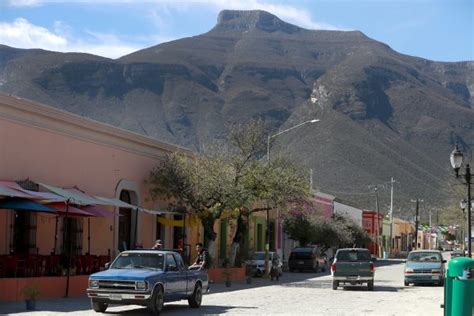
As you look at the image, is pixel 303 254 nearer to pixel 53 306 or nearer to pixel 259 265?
pixel 259 265

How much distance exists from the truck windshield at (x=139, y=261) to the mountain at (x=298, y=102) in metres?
80.5

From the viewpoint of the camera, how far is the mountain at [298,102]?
10744 cm

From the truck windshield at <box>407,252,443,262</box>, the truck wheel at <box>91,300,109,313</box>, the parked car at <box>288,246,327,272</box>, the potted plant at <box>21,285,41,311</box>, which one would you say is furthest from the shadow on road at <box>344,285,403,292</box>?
the potted plant at <box>21,285,41,311</box>

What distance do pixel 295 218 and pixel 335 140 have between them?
49719 mm

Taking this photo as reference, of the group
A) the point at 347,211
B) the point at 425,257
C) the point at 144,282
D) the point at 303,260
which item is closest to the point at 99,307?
the point at 144,282

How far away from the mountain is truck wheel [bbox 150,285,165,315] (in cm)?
8139

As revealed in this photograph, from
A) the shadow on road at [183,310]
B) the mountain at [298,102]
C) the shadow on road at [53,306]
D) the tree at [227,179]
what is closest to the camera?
the shadow on road at [53,306]

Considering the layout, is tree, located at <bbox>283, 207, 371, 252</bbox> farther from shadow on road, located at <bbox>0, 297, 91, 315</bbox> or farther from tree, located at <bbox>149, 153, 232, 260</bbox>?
shadow on road, located at <bbox>0, 297, 91, 315</bbox>

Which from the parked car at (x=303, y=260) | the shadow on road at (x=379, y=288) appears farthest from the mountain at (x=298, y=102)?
the shadow on road at (x=379, y=288)

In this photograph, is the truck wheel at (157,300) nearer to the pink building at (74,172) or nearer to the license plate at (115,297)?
the license plate at (115,297)

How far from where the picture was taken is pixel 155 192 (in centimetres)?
3609

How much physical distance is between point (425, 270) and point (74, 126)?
17305 millimetres

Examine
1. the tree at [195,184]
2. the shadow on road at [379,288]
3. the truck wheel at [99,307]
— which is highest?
the tree at [195,184]

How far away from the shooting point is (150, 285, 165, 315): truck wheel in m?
18.4
